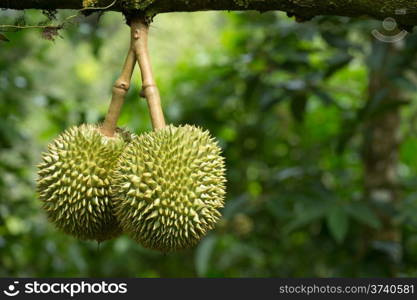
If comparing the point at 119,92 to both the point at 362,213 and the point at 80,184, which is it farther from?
the point at 362,213

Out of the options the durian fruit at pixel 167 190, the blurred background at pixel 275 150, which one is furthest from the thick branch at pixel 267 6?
the blurred background at pixel 275 150

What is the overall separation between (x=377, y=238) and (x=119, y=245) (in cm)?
156

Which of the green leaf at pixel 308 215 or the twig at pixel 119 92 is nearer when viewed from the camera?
the twig at pixel 119 92

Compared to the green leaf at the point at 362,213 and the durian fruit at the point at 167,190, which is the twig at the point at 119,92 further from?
the green leaf at the point at 362,213

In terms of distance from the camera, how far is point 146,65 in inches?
58.4

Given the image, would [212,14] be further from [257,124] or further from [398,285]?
[398,285]

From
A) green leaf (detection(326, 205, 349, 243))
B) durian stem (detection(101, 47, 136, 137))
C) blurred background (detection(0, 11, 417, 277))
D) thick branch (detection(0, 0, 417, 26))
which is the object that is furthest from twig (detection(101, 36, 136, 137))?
green leaf (detection(326, 205, 349, 243))

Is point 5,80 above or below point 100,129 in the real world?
above

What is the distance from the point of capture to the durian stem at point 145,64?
57.6 inches

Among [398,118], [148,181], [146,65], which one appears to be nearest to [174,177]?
[148,181]

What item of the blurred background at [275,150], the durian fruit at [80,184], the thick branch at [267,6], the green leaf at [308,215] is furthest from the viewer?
the blurred background at [275,150]

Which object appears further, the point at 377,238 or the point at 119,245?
the point at 119,245

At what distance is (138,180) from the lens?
1.46 metres

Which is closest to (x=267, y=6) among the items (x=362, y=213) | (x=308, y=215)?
(x=308, y=215)
